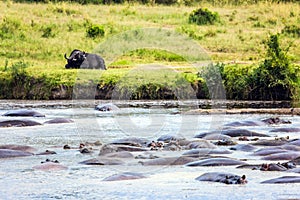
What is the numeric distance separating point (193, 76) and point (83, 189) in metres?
13.8

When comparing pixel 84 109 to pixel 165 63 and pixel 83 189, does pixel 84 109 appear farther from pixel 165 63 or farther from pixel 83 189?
pixel 83 189

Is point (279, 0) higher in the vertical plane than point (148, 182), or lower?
higher

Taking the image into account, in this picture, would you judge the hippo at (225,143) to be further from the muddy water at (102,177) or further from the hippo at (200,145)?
the muddy water at (102,177)

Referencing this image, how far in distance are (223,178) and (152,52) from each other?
20.2 meters

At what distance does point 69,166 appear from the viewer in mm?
13484

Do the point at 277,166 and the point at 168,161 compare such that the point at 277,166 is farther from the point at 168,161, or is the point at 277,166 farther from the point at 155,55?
the point at 155,55

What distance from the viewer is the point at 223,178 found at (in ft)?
39.3

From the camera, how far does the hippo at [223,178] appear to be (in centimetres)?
1187

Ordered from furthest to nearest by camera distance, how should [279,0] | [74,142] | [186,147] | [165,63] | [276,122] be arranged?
1. [279,0]
2. [165,63]
3. [276,122]
4. [74,142]
5. [186,147]

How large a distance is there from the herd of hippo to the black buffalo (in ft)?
36.8

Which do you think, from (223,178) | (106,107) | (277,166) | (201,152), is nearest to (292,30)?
(106,107)

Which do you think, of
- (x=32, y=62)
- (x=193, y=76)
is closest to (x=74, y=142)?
(x=193, y=76)

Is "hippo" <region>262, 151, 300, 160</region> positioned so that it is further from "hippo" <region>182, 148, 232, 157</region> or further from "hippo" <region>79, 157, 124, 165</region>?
"hippo" <region>79, 157, 124, 165</region>

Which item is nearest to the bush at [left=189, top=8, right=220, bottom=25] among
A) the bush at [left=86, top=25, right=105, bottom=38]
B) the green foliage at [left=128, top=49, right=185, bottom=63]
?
the bush at [left=86, top=25, right=105, bottom=38]
